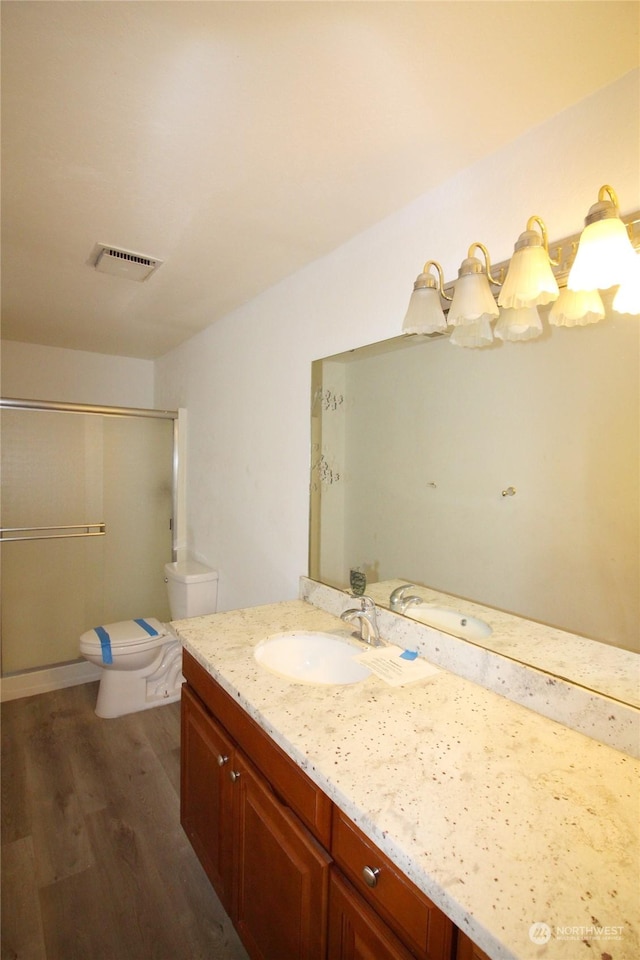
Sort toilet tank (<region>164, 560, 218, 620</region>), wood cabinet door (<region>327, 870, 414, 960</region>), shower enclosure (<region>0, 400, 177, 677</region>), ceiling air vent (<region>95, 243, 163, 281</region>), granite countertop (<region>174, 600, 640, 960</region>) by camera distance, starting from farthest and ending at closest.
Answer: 1. shower enclosure (<region>0, 400, 177, 677</region>)
2. toilet tank (<region>164, 560, 218, 620</region>)
3. ceiling air vent (<region>95, 243, 163, 281</region>)
4. wood cabinet door (<region>327, 870, 414, 960</region>)
5. granite countertop (<region>174, 600, 640, 960</region>)

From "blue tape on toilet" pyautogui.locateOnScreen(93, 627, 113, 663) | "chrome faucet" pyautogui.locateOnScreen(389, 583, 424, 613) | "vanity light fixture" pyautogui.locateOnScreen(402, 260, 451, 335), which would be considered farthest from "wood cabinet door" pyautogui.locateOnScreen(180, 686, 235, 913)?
"vanity light fixture" pyautogui.locateOnScreen(402, 260, 451, 335)

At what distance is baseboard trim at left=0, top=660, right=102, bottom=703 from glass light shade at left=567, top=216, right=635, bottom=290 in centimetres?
312

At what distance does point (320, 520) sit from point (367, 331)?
75cm

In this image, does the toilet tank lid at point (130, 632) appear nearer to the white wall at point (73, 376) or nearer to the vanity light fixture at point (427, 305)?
the white wall at point (73, 376)

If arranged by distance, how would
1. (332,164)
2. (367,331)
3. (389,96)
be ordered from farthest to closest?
1. (367,331)
2. (332,164)
3. (389,96)

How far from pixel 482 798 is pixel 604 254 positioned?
1.01 meters

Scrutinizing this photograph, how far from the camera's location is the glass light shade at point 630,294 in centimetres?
86

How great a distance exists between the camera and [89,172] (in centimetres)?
125

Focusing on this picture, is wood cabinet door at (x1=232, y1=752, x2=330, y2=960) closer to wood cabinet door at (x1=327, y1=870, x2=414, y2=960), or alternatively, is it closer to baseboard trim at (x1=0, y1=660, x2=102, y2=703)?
wood cabinet door at (x1=327, y1=870, x2=414, y2=960)

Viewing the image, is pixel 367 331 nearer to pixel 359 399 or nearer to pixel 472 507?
pixel 359 399

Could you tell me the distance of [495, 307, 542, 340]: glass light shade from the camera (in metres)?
1.05

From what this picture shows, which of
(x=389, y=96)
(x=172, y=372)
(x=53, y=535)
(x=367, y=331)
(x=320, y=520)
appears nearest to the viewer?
(x=389, y=96)

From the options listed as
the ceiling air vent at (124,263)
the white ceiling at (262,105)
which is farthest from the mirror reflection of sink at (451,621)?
the ceiling air vent at (124,263)

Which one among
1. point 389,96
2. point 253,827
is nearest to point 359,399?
point 389,96
